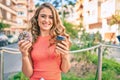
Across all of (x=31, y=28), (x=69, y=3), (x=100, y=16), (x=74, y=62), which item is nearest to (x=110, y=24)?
(x=100, y=16)

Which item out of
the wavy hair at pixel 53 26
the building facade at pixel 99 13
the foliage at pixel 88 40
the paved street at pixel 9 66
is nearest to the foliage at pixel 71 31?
the foliage at pixel 88 40

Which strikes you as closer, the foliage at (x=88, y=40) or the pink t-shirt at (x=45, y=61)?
the pink t-shirt at (x=45, y=61)

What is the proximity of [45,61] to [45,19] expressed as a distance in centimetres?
18

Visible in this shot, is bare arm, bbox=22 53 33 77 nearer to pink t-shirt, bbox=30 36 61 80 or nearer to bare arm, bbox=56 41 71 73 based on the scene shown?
pink t-shirt, bbox=30 36 61 80

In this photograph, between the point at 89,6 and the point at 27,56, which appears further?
the point at 89,6

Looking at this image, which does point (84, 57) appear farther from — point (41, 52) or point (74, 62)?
point (41, 52)

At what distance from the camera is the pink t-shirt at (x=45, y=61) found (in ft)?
4.69

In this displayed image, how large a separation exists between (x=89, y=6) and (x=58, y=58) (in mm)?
13164

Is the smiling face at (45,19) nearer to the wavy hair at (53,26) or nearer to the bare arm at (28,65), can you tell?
the wavy hair at (53,26)

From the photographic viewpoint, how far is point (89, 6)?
14.5 m

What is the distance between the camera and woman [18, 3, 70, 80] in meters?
1.43

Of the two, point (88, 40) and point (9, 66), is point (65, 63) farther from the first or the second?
point (88, 40)

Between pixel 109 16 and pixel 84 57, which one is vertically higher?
pixel 109 16

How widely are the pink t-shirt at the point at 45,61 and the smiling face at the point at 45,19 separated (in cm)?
5
